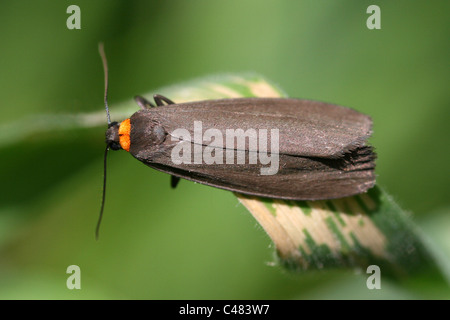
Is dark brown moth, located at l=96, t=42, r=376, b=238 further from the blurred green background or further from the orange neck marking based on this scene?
the blurred green background

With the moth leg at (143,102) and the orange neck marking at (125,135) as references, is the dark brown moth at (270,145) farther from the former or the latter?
the moth leg at (143,102)

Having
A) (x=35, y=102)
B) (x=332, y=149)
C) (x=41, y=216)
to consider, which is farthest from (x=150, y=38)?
(x=332, y=149)

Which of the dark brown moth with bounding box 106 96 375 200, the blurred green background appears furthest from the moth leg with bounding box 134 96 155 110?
the blurred green background

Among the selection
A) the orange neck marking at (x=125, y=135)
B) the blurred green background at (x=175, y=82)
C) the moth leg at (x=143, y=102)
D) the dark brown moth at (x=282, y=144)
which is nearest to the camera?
the dark brown moth at (x=282, y=144)

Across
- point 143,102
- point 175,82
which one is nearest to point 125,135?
point 143,102

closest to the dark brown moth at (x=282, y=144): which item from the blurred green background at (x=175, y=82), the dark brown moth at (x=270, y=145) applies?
the dark brown moth at (x=270, y=145)

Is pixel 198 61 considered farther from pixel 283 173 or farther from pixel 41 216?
pixel 41 216

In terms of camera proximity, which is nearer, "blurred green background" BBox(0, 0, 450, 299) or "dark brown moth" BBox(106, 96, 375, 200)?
"dark brown moth" BBox(106, 96, 375, 200)
